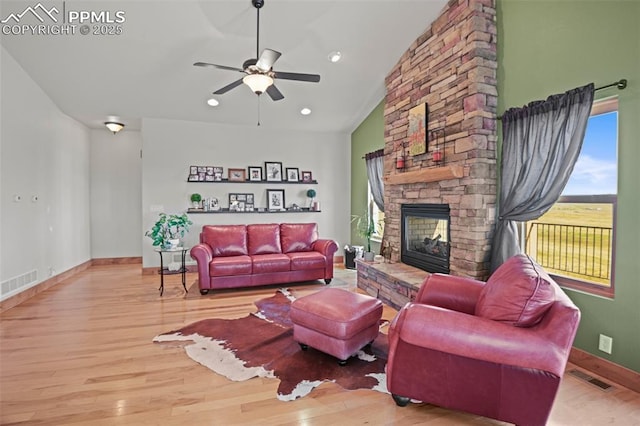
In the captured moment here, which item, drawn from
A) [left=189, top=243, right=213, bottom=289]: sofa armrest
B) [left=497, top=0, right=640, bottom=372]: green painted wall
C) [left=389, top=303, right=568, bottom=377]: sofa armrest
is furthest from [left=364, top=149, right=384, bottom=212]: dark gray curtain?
[left=389, top=303, right=568, bottom=377]: sofa armrest

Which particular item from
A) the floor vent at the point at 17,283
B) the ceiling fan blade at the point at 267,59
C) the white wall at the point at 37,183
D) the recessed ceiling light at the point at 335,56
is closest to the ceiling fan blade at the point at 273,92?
the ceiling fan blade at the point at 267,59

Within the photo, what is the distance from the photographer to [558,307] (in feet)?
5.72

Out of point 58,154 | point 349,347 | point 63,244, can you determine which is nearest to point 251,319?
point 349,347

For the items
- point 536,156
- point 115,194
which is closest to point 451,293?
point 536,156

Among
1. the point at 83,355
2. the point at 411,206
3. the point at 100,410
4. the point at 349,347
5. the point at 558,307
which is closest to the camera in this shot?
the point at 558,307

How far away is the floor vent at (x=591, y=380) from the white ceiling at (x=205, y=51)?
397 cm

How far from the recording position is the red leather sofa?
Answer: 475 centimetres

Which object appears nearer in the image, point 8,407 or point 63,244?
point 8,407

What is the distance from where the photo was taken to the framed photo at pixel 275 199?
666 cm

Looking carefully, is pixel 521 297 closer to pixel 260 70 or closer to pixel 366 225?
pixel 260 70

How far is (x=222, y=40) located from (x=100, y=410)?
4037 millimetres

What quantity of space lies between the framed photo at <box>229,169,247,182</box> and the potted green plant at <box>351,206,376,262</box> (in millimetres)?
2475

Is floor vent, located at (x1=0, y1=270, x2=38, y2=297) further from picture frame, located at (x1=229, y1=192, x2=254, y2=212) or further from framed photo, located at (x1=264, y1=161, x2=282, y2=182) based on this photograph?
framed photo, located at (x1=264, y1=161, x2=282, y2=182)

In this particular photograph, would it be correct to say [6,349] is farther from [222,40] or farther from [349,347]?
[222,40]
